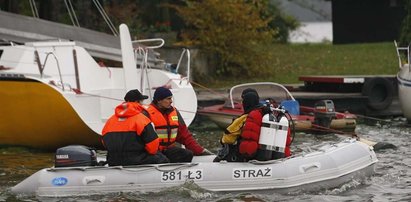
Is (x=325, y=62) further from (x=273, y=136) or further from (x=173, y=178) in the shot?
(x=173, y=178)

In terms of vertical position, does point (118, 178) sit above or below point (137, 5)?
below

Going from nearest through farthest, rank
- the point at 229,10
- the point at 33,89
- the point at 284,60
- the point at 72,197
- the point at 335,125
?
1. the point at 72,197
2. the point at 33,89
3. the point at 335,125
4. the point at 229,10
5. the point at 284,60

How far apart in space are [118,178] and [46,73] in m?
6.49

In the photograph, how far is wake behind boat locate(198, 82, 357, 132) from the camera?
20812mm

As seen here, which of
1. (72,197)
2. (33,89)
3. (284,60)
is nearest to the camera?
(72,197)

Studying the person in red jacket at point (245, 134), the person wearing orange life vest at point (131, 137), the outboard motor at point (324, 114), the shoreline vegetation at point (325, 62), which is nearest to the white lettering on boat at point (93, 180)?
the person wearing orange life vest at point (131, 137)

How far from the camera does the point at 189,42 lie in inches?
1136

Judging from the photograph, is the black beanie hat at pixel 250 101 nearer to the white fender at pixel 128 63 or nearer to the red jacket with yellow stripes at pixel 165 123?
the red jacket with yellow stripes at pixel 165 123

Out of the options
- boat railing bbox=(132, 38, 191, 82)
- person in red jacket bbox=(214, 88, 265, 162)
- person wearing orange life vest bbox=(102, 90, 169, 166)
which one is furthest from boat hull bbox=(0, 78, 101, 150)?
person in red jacket bbox=(214, 88, 265, 162)

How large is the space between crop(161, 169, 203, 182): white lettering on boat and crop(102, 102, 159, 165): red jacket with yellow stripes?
0.36 m

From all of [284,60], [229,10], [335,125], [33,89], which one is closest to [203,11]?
[229,10]

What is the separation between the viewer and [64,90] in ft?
58.2

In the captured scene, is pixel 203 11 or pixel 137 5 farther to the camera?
pixel 137 5

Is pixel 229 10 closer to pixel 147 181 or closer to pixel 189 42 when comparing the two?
pixel 189 42
